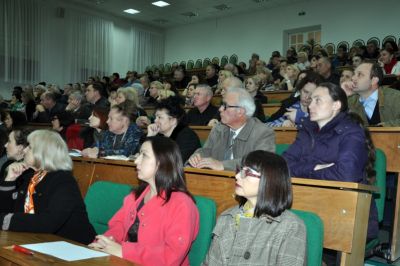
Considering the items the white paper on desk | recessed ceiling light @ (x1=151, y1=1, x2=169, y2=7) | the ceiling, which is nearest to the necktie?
the white paper on desk

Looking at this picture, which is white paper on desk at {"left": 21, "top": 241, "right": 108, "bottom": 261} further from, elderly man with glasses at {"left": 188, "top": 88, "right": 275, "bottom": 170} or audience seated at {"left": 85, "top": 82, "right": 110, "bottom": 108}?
audience seated at {"left": 85, "top": 82, "right": 110, "bottom": 108}

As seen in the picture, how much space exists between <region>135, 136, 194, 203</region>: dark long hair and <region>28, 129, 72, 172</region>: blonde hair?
605 millimetres

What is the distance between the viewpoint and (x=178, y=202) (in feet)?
6.06

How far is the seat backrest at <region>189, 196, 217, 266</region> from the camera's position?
6.22 ft

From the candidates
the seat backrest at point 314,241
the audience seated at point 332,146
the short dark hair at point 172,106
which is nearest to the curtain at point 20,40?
the short dark hair at point 172,106

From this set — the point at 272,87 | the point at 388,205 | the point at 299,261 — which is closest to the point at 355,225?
the point at 299,261

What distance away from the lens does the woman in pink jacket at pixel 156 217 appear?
1.76 metres

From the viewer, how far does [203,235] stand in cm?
190

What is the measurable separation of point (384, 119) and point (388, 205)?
824mm

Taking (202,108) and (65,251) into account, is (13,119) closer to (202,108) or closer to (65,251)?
(202,108)

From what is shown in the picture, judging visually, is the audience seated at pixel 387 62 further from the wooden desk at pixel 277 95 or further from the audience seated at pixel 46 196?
the audience seated at pixel 46 196

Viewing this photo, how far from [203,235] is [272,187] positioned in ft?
1.43

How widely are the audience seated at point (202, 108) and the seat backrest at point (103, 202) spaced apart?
96.8 inches

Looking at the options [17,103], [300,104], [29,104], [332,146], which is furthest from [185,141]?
[17,103]
